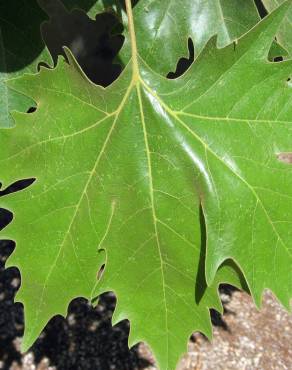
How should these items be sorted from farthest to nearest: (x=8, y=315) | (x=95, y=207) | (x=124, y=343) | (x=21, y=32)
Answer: (x=8, y=315), (x=124, y=343), (x=21, y=32), (x=95, y=207)

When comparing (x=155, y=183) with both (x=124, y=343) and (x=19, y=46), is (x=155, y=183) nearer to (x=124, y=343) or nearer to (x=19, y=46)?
(x=19, y=46)

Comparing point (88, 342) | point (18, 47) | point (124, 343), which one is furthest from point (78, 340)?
point (18, 47)

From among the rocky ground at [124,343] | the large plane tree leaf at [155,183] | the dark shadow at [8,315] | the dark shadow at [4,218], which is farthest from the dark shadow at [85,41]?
the large plane tree leaf at [155,183]

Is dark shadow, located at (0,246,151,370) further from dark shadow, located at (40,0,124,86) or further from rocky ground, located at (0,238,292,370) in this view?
dark shadow, located at (40,0,124,86)

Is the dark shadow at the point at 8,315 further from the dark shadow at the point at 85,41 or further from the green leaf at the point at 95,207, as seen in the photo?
the green leaf at the point at 95,207

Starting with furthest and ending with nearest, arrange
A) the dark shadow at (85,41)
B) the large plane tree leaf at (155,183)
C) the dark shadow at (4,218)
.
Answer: the dark shadow at (4,218)
the dark shadow at (85,41)
the large plane tree leaf at (155,183)

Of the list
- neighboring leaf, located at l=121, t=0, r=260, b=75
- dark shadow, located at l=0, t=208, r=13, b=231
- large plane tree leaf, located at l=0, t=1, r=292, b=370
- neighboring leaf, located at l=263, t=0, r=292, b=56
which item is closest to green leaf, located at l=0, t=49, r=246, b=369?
large plane tree leaf, located at l=0, t=1, r=292, b=370
